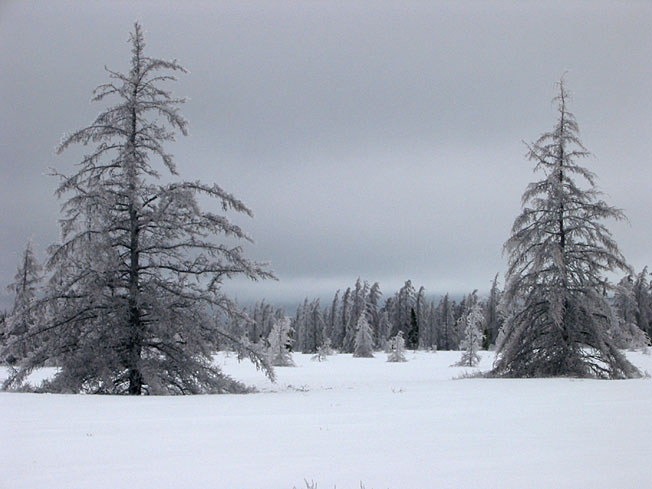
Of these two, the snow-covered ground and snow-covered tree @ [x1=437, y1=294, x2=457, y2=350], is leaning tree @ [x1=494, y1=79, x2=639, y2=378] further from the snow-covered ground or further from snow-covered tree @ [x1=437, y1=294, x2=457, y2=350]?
snow-covered tree @ [x1=437, y1=294, x2=457, y2=350]

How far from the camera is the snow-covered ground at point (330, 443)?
443 cm

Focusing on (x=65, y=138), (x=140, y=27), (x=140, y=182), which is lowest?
(x=140, y=182)

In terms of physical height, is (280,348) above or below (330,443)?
below

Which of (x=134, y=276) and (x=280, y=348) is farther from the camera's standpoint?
(x=280, y=348)

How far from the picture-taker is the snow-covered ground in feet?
14.5

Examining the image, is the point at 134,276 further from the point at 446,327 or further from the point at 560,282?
the point at 446,327

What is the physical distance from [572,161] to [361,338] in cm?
3512

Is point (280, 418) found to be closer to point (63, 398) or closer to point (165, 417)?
point (165, 417)

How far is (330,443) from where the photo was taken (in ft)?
18.6

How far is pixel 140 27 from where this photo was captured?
42.7ft

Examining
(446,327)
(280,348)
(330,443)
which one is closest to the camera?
(330,443)

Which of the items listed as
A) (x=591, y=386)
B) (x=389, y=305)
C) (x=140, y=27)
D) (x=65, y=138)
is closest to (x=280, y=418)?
(x=591, y=386)

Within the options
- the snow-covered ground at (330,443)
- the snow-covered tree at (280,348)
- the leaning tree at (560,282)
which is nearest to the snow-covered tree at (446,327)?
the snow-covered tree at (280,348)

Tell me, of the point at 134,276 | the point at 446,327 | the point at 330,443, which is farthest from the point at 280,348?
the point at 446,327
